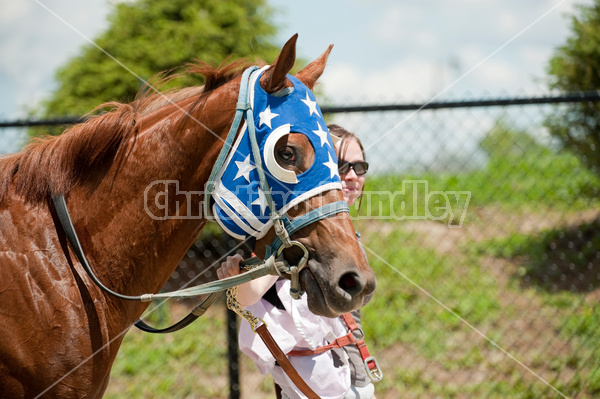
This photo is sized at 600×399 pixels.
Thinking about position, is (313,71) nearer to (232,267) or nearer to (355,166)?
(355,166)

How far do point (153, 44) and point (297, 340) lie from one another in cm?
419

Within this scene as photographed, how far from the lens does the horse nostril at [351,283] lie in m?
1.66

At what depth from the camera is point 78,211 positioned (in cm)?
190

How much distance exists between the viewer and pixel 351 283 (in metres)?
1.70

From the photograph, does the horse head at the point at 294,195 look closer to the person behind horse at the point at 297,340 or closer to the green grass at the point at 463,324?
the person behind horse at the point at 297,340

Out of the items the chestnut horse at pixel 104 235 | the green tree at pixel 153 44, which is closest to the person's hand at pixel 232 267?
the chestnut horse at pixel 104 235

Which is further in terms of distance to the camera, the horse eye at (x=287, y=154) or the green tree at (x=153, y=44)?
the green tree at (x=153, y=44)

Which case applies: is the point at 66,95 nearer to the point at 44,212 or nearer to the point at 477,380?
the point at 44,212

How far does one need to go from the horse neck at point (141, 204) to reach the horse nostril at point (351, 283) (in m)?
0.65

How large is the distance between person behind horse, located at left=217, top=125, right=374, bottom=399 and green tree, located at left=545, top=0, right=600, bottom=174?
3742 mm

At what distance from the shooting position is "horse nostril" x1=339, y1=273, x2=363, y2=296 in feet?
5.45

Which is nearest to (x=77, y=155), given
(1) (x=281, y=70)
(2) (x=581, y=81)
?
(1) (x=281, y=70)

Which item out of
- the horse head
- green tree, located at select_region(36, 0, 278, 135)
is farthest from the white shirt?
green tree, located at select_region(36, 0, 278, 135)

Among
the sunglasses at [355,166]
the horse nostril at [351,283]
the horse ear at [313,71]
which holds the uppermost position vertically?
the horse ear at [313,71]
